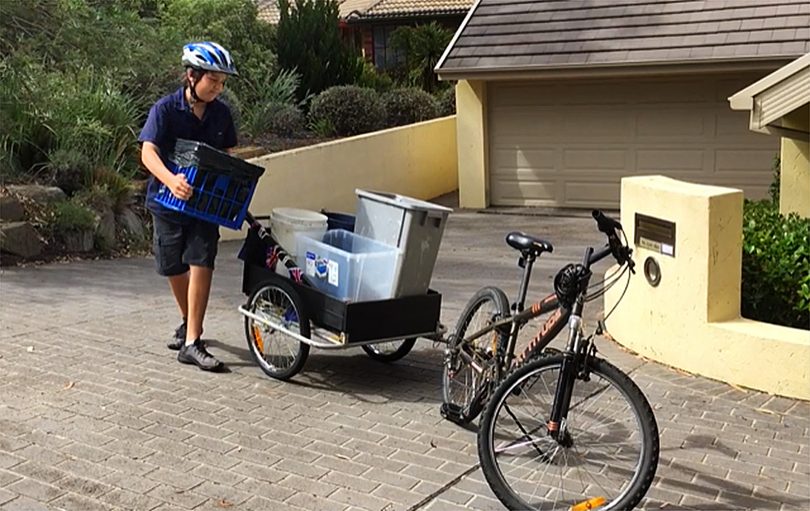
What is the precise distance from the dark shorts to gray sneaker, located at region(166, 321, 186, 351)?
573mm

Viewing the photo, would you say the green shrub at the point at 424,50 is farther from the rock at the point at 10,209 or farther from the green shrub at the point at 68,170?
the rock at the point at 10,209

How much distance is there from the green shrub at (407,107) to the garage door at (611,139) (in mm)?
2661

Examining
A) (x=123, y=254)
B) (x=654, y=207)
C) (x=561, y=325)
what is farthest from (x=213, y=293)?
(x=561, y=325)

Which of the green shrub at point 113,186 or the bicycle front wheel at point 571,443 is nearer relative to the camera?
the bicycle front wheel at point 571,443

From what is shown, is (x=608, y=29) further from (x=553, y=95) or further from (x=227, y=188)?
(x=227, y=188)

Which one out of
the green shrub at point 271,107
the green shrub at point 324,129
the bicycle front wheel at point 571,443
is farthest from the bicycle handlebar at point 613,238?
the green shrub at point 324,129

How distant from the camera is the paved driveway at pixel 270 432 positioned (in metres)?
4.27

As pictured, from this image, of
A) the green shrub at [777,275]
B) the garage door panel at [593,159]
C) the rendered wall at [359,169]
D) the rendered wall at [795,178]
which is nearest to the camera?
the green shrub at [777,275]

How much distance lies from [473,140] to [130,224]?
6776mm

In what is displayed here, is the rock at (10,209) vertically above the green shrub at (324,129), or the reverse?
the green shrub at (324,129)

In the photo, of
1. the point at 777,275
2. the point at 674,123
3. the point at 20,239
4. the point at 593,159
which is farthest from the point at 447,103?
the point at 777,275

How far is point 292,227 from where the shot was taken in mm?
5934

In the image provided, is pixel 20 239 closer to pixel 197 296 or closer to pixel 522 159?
pixel 197 296

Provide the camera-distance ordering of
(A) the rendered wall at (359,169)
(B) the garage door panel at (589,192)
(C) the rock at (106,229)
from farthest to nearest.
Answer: (B) the garage door panel at (589,192)
(A) the rendered wall at (359,169)
(C) the rock at (106,229)
